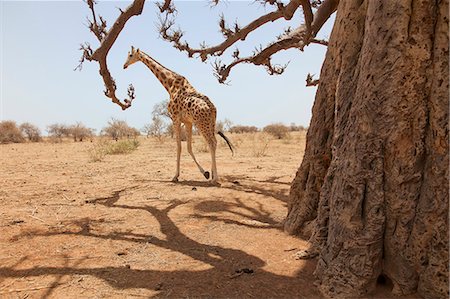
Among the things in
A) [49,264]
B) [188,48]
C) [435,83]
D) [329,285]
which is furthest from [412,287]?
[188,48]

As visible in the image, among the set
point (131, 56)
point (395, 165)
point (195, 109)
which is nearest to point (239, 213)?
point (395, 165)

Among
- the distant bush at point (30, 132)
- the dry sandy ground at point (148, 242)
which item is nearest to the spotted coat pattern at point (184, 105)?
the dry sandy ground at point (148, 242)

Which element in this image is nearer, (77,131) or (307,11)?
(307,11)

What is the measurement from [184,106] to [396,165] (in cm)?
571

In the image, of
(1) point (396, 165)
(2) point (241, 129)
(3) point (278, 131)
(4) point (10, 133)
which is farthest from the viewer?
(2) point (241, 129)

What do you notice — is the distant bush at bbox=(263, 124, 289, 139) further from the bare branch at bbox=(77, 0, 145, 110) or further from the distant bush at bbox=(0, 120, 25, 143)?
the bare branch at bbox=(77, 0, 145, 110)

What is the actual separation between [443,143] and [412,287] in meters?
0.96

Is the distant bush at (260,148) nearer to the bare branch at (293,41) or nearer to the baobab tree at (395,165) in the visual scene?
the bare branch at (293,41)

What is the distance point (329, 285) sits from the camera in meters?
2.43

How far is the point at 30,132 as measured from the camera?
2412 cm

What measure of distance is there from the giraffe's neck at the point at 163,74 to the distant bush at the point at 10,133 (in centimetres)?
1817

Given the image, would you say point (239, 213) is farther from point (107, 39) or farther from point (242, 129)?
point (242, 129)

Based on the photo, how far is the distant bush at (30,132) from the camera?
78.6 feet

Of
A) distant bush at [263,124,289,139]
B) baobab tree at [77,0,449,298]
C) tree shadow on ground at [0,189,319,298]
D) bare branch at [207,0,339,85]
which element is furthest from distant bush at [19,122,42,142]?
baobab tree at [77,0,449,298]
